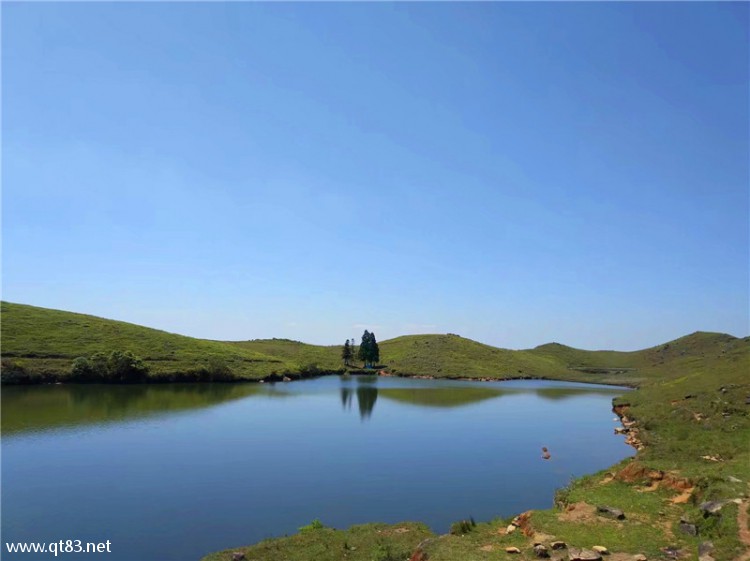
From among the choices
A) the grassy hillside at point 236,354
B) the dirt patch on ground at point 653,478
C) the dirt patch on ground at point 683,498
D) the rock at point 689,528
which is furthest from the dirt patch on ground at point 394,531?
the grassy hillside at point 236,354

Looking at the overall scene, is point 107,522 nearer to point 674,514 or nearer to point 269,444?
point 269,444

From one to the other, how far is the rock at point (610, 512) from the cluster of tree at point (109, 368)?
97.9 metres

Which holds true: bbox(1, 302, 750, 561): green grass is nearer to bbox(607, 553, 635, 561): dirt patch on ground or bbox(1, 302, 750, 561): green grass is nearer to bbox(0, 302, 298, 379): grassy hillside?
bbox(0, 302, 298, 379): grassy hillside

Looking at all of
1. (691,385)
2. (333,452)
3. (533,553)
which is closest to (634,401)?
(691,385)

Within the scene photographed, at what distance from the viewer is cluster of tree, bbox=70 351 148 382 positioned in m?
91.1

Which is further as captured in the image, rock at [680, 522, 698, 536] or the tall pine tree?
the tall pine tree

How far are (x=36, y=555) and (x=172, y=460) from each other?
1703 cm

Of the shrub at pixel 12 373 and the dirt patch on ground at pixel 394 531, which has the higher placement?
the shrub at pixel 12 373

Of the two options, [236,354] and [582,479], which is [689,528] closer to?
[582,479]

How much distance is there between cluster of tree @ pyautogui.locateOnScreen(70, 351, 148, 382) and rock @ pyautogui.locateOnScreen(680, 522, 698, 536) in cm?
10160

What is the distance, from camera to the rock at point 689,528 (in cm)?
1875

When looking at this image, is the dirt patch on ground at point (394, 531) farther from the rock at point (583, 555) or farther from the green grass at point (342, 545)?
the rock at point (583, 555)

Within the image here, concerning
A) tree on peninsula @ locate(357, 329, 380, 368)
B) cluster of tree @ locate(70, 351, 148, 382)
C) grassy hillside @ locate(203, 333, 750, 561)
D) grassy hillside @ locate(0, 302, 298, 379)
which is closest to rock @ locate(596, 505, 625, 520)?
grassy hillside @ locate(203, 333, 750, 561)

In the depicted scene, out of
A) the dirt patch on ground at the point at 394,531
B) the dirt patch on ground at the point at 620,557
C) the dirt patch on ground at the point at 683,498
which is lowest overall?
the dirt patch on ground at the point at 394,531
